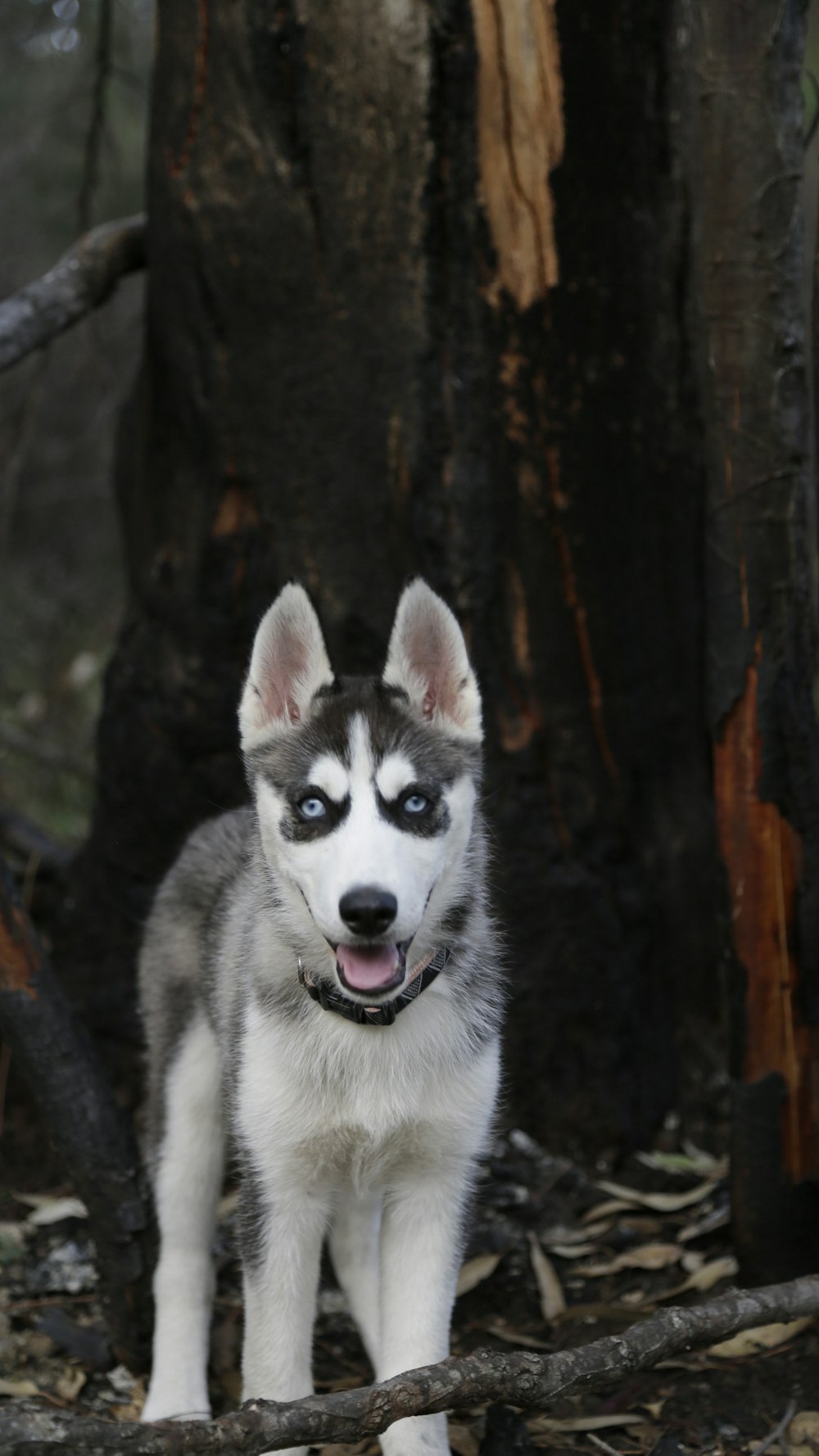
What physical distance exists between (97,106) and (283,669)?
375cm

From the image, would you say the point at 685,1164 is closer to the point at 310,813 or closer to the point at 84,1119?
the point at 84,1119

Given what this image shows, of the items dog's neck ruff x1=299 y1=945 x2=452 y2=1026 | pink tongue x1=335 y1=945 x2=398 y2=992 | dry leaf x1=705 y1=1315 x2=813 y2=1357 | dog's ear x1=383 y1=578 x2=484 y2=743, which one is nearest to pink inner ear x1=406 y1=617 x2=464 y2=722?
dog's ear x1=383 y1=578 x2=484 y2=743

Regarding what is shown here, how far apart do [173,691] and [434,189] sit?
198cm

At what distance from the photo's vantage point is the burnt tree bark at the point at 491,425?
4.55 meters

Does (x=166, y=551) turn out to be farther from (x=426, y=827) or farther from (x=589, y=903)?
(x=426, y=827)

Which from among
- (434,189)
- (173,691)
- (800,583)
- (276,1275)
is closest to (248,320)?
(434,189)

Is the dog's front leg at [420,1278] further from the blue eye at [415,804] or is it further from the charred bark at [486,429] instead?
the charred bark at [486,429]

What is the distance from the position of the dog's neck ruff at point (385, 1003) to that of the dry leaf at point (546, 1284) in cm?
143

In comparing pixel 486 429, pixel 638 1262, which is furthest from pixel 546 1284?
pixel 486 429

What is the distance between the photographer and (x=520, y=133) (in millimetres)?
4504

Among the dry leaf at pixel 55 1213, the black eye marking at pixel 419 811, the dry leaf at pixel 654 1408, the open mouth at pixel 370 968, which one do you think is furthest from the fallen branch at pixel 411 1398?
the dry leaf at pixel 55 1213

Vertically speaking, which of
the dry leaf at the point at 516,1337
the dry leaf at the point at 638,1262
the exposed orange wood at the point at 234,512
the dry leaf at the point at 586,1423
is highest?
the exposed orange wood at the point at 234,512

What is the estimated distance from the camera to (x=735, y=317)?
3.95 m

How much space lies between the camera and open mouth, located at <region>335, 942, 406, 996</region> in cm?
305
